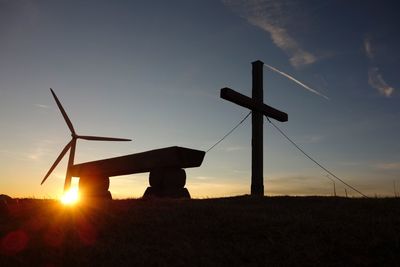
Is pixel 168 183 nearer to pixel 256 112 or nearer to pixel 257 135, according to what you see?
pixel 257 135

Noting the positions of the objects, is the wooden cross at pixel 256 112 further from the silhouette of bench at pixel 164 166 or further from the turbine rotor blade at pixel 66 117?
the turbine rotor blade at pixel 66 117

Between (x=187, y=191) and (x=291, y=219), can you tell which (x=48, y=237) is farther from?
(x=187, y=191)

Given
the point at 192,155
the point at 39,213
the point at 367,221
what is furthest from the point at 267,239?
the point at 192,155

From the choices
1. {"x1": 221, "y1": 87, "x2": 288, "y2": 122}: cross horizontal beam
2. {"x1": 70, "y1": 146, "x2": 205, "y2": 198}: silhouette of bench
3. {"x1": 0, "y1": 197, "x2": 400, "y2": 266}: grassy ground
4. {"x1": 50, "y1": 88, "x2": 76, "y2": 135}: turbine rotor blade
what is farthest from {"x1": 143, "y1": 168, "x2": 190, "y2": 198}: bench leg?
{"x1": 50, "y1": 88, "x2": 76, "y2": 135}: turbine rotor blade

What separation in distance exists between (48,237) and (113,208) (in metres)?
2.77

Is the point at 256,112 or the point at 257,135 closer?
the point at 257,135

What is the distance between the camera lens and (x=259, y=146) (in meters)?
17.5

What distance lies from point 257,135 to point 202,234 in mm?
8726

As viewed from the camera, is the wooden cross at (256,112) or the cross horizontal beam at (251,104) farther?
the wooden cross at (256,112)

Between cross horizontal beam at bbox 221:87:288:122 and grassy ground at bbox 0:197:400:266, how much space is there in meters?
4.95

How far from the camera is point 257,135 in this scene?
1766cm

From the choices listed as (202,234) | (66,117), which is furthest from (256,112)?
(66,117)

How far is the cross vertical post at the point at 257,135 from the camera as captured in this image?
677 inches

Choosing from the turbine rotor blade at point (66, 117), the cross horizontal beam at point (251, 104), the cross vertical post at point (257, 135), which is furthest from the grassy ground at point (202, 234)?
the turbine rotor blade at point (66, 117)
